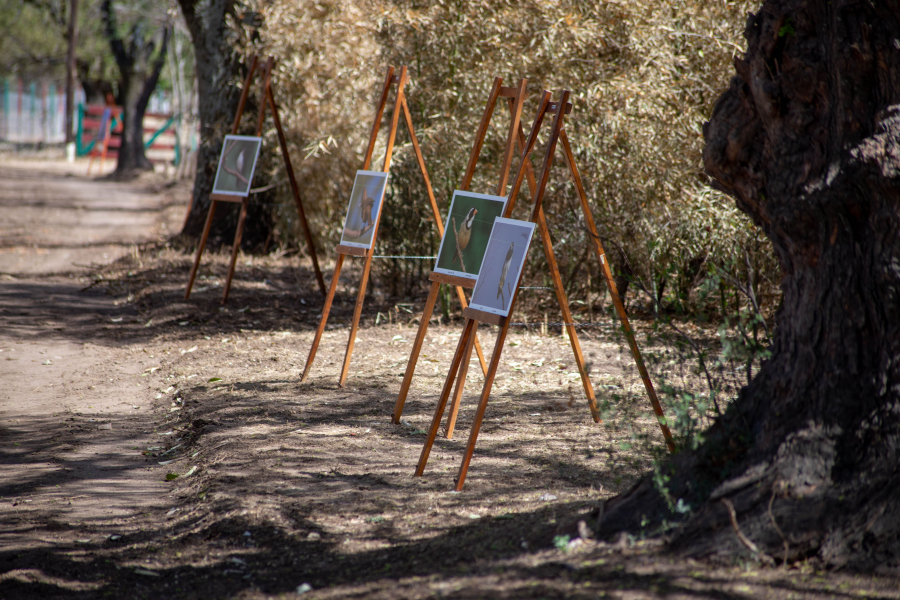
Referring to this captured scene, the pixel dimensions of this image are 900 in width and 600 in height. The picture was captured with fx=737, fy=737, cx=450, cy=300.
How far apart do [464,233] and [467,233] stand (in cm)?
2

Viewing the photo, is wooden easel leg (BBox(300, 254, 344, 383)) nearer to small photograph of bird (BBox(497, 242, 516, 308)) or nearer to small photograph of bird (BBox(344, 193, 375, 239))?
small photograph of bird (BBox(344, 193, 375, 239))

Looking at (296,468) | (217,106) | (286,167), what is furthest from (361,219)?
(217,106)

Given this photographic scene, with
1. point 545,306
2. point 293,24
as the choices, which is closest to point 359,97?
point 293,24

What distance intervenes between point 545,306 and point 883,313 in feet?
17.5

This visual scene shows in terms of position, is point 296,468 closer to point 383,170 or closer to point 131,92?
point 383,170

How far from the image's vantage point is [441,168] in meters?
7.27

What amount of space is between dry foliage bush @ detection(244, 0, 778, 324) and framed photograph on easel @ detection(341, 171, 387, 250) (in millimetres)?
2099

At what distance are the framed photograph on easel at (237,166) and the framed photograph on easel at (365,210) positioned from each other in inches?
99.0

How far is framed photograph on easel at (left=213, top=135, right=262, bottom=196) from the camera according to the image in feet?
23.8

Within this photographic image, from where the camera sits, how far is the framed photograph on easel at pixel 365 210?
16.1 ft

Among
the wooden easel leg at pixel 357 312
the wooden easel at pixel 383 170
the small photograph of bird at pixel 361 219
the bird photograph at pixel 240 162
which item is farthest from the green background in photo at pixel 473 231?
the bird photograph at pixel 240 162

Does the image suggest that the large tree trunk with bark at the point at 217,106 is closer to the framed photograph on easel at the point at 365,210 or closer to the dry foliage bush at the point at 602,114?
the dry foliage bush at the point at 602,114

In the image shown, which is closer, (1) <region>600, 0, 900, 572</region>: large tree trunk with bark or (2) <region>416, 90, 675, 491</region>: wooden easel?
(1) <region>600, 0, 900, 572</region>: large tree trunk with bark

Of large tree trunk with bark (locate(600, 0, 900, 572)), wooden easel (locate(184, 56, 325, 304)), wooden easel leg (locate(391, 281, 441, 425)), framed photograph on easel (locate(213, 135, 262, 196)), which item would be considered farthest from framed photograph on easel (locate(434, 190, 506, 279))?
framed photograph on easel (locate(213, 135, 262, 196))
